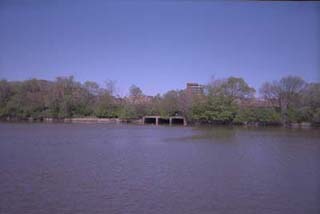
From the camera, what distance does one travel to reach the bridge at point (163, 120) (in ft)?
184

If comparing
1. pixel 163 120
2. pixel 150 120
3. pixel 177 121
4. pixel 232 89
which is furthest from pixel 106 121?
pixel 232 89

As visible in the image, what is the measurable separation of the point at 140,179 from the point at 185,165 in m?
3.28

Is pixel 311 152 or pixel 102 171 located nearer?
pixel 102 171

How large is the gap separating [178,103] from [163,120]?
4.59m

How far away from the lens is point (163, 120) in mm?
58406

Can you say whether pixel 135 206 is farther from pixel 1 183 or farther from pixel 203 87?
pixel 203 87

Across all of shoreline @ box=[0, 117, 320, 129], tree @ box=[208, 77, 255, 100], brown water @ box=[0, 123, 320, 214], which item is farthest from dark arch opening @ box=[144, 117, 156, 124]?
brown water @ box=[0, 123, 320, 214]

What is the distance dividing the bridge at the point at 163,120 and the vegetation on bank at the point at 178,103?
771 mm

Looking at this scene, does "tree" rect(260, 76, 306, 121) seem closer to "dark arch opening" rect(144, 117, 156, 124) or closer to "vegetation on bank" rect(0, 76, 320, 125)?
"vegetation on bank" rect(0, 76, 320, 125)

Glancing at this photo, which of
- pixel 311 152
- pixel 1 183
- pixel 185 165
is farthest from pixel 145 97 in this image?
pixel 1 183

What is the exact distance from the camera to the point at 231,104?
4959cm

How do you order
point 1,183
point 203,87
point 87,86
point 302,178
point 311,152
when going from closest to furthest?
1. point 1,183
2. point 302,178
3. point 311,152
4. point 203,87
5. point 87,86

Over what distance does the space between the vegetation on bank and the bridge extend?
771 mm

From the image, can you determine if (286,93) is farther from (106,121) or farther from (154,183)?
(154,183)
